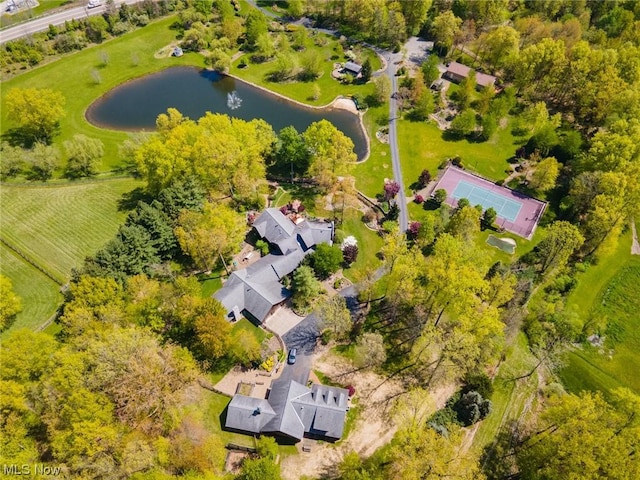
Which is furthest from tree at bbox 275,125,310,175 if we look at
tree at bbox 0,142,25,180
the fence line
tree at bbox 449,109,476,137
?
tree at bbox 0,142,25,180

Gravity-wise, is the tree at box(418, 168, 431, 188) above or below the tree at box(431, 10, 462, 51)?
below

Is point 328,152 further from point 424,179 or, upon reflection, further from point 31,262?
point 31,262

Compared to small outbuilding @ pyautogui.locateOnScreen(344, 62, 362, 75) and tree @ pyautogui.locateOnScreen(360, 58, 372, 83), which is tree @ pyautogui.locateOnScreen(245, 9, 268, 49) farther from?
tree @ pyautogui.locateOnScreen(360, 58, 372, 83)

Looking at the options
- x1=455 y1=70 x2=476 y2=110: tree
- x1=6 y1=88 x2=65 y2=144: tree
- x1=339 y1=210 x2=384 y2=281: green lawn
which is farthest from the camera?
x1=455 y1=70 x2=476 y2=110: tree

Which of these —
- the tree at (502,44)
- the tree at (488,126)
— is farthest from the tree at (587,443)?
the tree at (502,44)

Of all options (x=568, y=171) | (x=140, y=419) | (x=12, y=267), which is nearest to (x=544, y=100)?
(x=568, y=171)

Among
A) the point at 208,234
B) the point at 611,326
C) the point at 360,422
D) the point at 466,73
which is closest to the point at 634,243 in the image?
the point at 611,326

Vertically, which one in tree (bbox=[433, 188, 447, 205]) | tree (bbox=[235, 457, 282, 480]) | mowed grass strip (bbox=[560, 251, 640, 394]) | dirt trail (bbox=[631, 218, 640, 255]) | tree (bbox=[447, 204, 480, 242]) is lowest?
mowed grass strip (bbox=[560, 251, 640, 394])

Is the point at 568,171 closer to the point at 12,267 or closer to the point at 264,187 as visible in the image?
the point at 264,187
